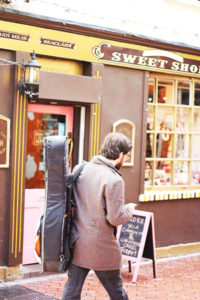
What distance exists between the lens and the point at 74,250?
177 inches

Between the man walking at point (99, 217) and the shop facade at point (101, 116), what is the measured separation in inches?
111

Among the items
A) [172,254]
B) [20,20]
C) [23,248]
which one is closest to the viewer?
[20,20]

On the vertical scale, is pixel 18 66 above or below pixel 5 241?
above

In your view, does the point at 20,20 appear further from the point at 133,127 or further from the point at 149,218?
the point at 149,218

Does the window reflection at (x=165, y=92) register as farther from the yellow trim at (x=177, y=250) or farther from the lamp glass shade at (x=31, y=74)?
the lamp glass shade at (x=31, y=74)

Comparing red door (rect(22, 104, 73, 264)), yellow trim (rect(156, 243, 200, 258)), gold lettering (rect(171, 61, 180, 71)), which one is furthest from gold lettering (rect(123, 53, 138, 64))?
yellow trim (rect(156, 243, 200, 258))

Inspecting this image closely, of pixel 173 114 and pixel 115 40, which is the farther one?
pixel 173 114

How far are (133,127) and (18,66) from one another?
7.27ft

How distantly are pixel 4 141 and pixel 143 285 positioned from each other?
2612 mm

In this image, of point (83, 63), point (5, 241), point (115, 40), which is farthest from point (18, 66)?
point (5, 241)

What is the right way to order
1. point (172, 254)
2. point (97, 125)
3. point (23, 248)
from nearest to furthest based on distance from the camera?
point (23, 248) → point (97, 125) → point (172, 254)

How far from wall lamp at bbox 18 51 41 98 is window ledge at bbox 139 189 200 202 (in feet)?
8.62

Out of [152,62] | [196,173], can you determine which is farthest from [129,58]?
[196,173]

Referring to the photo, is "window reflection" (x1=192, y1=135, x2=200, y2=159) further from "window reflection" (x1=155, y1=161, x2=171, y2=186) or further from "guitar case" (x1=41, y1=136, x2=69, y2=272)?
"guitar case" (x1=41, y1=136, x2=69, y2=272)
